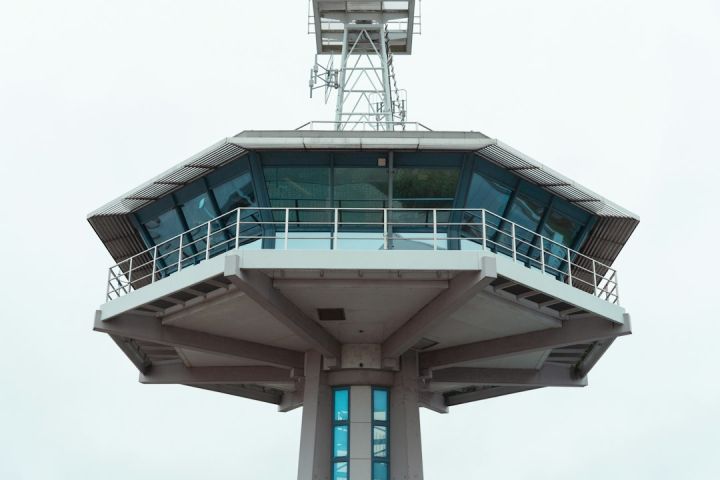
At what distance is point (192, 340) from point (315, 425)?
3291mm

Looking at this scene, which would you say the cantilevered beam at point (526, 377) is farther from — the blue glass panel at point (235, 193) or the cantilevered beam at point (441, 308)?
the blue glass panel at point (235, 193)

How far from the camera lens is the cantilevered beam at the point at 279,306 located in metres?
19.0

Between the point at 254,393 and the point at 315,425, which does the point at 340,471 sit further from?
the point at 254,393

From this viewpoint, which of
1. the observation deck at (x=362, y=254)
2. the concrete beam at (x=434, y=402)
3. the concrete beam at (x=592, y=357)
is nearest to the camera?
the observation deck at (x=362, y=254)

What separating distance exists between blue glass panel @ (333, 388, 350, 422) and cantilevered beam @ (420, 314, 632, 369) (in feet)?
6.65

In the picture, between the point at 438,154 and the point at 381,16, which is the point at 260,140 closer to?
the point at 438,154

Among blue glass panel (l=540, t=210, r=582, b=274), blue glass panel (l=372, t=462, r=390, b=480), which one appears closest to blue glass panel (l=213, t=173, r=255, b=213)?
blue glass panel (l=372, t=462, r=390, b=480)

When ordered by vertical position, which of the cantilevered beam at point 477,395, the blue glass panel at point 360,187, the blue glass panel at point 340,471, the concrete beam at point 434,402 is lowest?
the blue glass panel at point 340,471

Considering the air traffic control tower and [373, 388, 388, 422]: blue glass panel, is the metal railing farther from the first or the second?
[373, 388, 388, 422]: blue glass panel

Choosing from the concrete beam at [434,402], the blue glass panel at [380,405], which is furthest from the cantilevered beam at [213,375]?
the concrete beam at [434,402]

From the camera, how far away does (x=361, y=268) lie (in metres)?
19.3

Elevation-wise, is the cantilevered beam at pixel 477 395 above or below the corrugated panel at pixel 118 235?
below

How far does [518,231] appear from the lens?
2284 cm

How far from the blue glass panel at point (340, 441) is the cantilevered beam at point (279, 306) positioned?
1.67 meters
